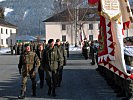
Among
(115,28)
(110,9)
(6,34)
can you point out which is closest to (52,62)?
(115,28)

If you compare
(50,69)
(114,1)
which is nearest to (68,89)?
(50,69)

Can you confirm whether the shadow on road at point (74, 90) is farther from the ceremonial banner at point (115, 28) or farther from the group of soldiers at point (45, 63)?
the ceremonial banner at point (115, 28)

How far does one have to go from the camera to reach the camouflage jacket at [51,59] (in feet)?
42.5

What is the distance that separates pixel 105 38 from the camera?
12.0 meters

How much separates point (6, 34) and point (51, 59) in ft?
289

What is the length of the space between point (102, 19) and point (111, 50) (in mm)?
1053

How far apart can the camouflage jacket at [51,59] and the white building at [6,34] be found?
82.5m

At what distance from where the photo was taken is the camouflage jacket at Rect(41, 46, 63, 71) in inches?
510

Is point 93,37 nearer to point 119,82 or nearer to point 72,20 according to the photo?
point 72,20

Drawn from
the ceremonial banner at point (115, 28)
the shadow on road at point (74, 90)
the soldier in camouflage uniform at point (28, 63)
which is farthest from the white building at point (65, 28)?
the ceremonial banner at point (115, 28)

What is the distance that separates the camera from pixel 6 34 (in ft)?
328

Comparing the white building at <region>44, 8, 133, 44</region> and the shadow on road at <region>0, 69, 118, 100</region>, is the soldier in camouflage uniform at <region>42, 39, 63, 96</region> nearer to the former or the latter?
the shadow on road at <region>0, 69, 118, 100</region>

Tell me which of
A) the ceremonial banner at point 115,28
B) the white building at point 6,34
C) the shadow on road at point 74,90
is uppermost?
the white building at point 6,34

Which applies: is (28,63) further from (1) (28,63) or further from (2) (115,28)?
(2) (115,28)
